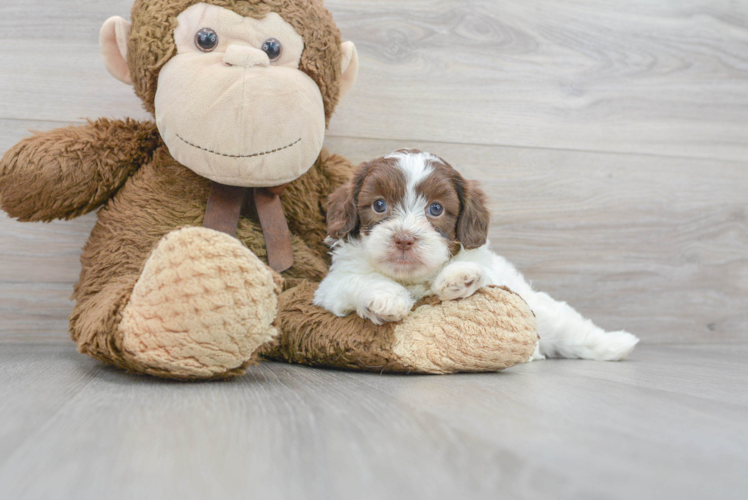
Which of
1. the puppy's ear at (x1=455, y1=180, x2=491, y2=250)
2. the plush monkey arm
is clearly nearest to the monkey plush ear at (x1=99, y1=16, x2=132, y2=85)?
the plush monkey arm

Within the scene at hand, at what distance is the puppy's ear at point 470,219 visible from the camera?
4.39 feet

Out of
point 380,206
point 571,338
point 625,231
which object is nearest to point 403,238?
point 380,206

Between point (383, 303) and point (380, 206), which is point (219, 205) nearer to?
point (380, 206)

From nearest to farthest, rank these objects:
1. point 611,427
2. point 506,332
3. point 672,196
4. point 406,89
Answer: point 611,427
point 506,332
point 406,89
point 672,196

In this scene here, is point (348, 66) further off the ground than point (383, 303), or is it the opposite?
point (348, 66)

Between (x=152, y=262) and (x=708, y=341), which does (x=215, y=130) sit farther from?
(x=708, y=341)

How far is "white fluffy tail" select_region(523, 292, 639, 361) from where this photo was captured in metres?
1.66

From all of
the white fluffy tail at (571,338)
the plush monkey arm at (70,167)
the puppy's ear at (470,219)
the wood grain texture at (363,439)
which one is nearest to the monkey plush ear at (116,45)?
the plush monkey arm at (70,167)

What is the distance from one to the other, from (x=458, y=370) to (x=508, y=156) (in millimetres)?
977

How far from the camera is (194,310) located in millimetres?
961

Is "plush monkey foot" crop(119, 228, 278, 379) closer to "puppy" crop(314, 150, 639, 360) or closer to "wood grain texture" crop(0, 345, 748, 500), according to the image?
"wood grain texture" crop(0, 345, 748, 500)

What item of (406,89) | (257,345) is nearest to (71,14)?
(406,89)

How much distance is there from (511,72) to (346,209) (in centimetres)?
94

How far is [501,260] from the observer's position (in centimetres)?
174
